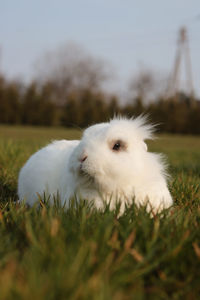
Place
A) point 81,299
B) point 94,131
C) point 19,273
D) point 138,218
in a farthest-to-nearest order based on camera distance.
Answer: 1. point 94,131
2. point 138,218
3. point 19,273
4. point 81,299

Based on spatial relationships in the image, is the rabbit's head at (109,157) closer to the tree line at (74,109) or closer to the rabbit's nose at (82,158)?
the rabbit's nose at (82,158)

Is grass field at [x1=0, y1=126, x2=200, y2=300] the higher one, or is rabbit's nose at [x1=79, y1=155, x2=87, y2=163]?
rabbit's nose at [x1=79, y1=155, x2=87, y2=163]

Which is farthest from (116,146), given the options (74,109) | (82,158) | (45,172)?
(74,109)

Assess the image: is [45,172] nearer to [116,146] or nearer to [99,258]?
[116,146]

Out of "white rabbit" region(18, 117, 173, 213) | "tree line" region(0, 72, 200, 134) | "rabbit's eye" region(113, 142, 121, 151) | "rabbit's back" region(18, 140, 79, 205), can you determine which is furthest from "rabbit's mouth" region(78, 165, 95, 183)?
"tree line" region(0, 72, 200, 134)

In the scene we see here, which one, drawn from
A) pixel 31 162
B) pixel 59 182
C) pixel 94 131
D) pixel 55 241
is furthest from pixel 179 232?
pixel 31 162

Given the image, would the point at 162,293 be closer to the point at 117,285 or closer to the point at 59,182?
the point at 117,285

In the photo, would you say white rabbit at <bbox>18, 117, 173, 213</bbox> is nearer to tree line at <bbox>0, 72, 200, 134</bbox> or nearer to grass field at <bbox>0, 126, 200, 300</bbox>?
grass field at <bbox>0, 126, 200, 300</bbox>
